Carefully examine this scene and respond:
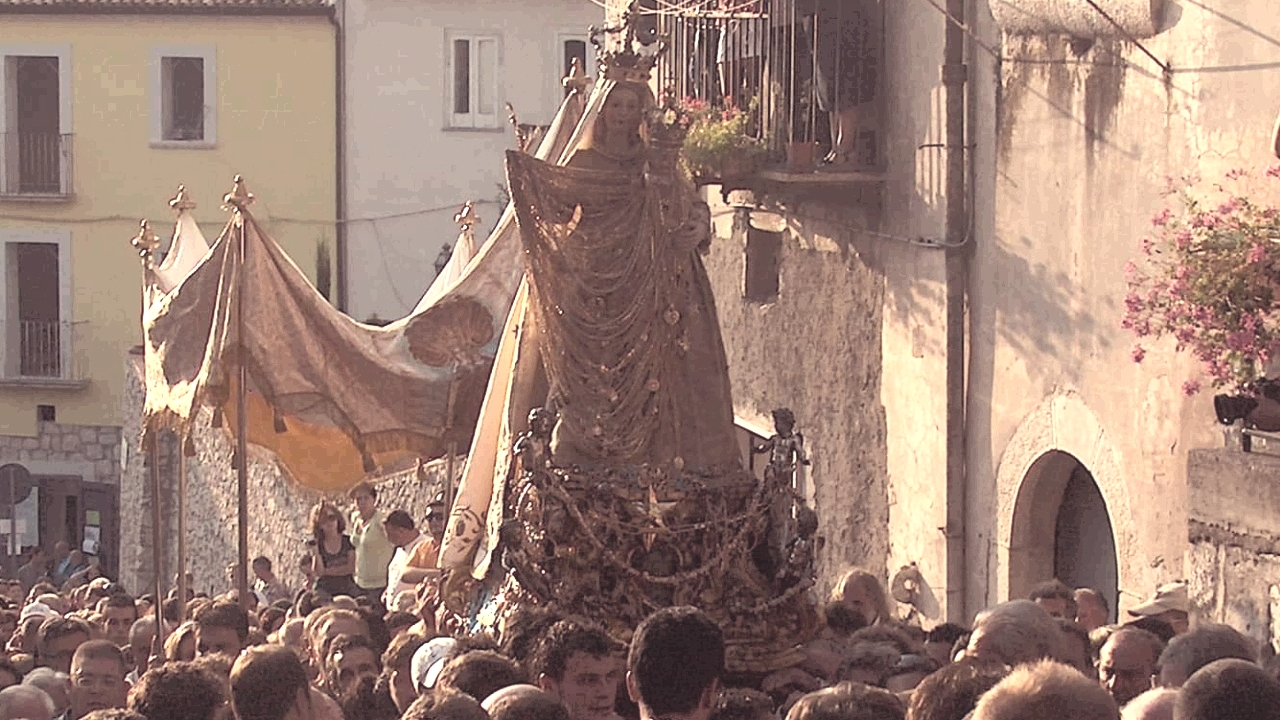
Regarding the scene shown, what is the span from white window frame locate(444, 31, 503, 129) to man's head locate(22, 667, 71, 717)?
22195mm

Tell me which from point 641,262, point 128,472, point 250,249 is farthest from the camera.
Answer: point 128,472

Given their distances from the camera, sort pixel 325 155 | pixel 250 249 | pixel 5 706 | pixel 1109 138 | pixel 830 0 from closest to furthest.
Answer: pixel 5 706 → pixel 1109 138 → pixel 250 249 → pixel 830 0 → pixel 325 155

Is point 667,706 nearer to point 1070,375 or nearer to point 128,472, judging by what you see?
point 1070,375

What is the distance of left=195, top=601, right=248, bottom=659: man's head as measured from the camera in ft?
29.3

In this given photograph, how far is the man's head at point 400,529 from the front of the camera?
12461mm

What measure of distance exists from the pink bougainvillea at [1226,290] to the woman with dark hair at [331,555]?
527 cm

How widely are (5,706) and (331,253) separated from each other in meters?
23.4

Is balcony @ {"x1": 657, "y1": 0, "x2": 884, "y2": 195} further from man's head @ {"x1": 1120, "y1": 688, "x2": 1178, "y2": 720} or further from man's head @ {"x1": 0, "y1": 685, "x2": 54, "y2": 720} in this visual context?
man's head @ {"x1": 1120, "y1": 688, "x2": 1178, "y2": 720}

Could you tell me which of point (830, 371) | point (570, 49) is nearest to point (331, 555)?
point (830, 371)

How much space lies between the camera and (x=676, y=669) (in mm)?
5898

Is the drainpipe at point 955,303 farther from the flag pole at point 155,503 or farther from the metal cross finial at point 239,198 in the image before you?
the flag pole at point 155,503

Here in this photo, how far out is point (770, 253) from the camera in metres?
17.7

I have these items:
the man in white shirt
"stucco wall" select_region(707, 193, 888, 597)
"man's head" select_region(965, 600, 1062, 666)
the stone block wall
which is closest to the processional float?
"man's head" select_region(965, 600, 1062, 666)

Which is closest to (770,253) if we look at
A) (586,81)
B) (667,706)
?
(586,81)
